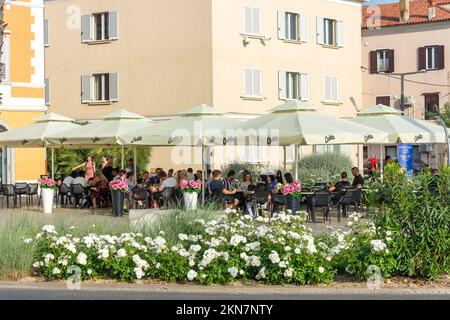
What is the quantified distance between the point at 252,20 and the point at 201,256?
104 ft

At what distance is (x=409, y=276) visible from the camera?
47.2 feet

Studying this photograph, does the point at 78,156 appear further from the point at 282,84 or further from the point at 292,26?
the point at 292,26

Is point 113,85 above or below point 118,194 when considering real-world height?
above

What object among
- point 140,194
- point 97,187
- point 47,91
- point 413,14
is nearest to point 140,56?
point 47,91

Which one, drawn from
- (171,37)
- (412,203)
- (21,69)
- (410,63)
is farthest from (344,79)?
(412,203)

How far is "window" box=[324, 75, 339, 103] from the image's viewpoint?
49.5 metres

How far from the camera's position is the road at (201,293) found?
1316cm

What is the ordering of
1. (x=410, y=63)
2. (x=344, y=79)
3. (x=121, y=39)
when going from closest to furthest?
(x=121, y=39)
(x=344, y=79)
(x=410, y=63)

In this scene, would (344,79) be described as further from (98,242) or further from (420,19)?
(98,242)

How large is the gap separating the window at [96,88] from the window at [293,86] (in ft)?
26.2

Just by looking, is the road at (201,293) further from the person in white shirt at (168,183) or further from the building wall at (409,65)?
the building wall at (409,65)

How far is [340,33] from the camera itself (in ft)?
164

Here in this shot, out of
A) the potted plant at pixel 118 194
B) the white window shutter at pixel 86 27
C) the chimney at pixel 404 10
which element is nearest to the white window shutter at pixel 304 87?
the white window shutter at pixel 86 27

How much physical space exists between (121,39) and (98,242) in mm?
32430
